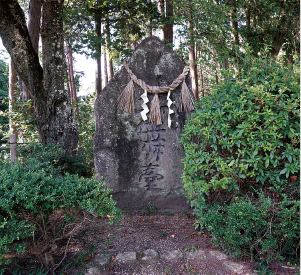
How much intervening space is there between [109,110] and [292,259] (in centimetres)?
297

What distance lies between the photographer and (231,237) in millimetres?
2318

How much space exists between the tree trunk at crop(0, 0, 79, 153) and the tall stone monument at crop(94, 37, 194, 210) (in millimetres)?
1258

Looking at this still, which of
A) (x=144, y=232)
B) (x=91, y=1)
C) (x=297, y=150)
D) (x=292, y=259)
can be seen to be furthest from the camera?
(x=91, y=1)

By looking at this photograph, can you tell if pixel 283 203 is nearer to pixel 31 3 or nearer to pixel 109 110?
pixel 109 110

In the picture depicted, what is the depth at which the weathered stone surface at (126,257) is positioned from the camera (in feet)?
8.38

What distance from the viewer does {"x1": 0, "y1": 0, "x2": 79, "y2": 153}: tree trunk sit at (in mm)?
4785

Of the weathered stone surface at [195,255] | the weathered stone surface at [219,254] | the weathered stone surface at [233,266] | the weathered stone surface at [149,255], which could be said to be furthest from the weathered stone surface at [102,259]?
the weathered stone surface at [233,266]

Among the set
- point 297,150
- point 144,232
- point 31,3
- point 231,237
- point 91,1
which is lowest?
point 144,232

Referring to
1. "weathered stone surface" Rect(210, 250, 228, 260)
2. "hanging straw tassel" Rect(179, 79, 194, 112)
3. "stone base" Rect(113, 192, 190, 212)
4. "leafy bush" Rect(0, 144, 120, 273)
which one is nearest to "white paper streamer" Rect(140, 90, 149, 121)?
"hanging straw tassel" Rect(179, 79, 194, 112)

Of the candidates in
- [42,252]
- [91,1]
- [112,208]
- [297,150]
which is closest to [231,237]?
[297,150]

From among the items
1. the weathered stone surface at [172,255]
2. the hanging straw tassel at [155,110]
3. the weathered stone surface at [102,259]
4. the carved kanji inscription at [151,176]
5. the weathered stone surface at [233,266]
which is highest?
the hanging straw tassel at [155,110]

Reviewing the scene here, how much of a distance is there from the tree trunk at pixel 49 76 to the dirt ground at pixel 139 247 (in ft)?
6.88

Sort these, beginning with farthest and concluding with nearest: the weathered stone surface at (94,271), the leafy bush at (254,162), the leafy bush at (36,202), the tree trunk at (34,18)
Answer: the tree trunk at (34,18), the weathered stone surface at (94,271), the leafy bush at (254,162), the leafy bush at (36,202)

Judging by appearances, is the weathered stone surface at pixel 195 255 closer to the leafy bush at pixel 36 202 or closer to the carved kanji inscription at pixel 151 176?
the leafy bush at pixel 36 202
